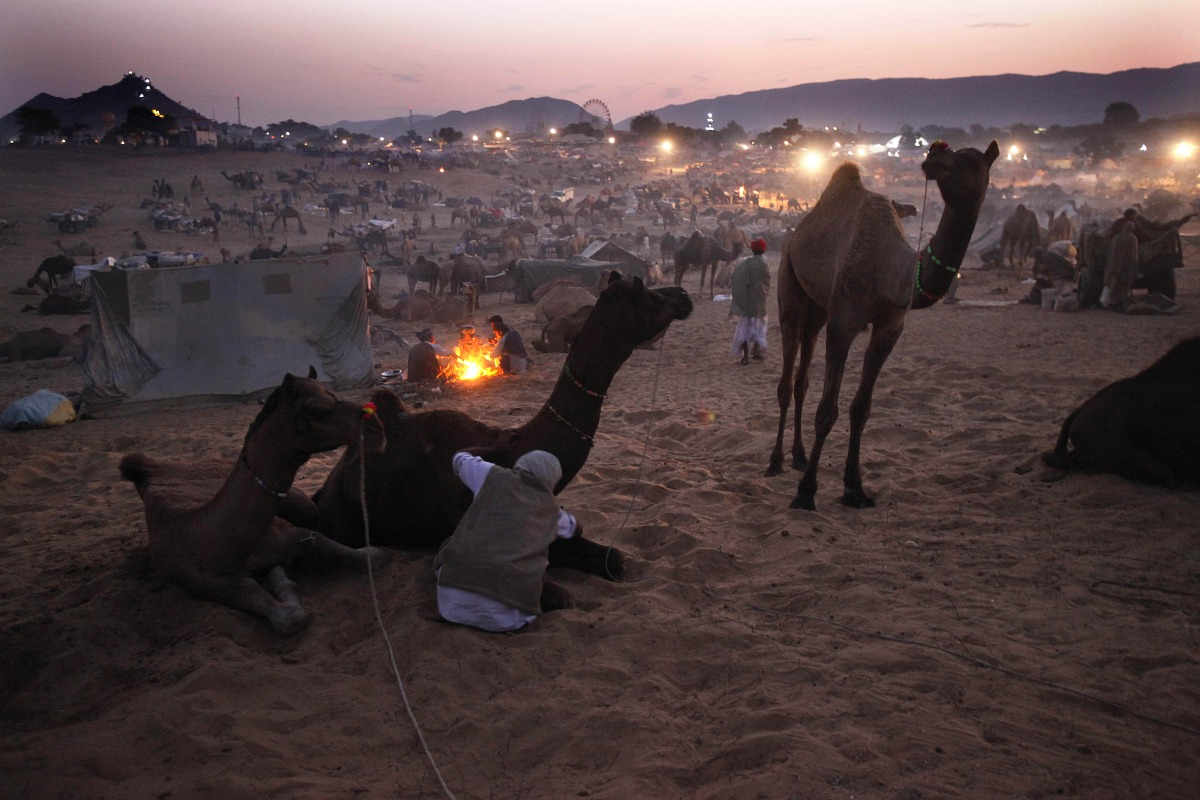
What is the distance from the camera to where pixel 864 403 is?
252 inches

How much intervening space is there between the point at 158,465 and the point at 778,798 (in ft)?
16.3

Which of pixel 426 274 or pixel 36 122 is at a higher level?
pixel 36 122

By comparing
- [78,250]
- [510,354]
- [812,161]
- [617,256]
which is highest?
[812,161]

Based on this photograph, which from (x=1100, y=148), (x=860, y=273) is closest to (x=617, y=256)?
(x=860, y=273)

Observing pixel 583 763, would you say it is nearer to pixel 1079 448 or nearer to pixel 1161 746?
pixel 1161 746

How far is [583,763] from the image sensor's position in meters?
3.38

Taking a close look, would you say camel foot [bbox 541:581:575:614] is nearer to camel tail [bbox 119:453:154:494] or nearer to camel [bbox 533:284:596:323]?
camel tail [bbox 119:453:154:494]

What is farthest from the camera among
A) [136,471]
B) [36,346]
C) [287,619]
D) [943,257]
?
[36,346]

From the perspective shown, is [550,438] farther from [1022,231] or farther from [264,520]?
[1022,231]

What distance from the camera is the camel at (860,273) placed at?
5738mm

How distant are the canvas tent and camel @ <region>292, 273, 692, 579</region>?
7.26 m

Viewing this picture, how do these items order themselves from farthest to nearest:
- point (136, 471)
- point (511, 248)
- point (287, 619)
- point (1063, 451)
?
point (511, 248), point (1063, 451), point (136, 471), point (287, 619)

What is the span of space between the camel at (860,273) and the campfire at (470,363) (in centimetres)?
636

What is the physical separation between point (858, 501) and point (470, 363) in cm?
768
